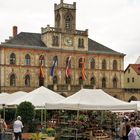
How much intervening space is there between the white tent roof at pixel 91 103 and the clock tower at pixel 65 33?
1731 inches

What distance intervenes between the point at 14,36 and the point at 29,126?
4082 cm

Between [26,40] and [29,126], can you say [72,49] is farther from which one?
[29,126]

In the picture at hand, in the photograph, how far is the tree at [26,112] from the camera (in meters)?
30.1

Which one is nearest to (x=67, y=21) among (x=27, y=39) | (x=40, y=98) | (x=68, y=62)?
(x=68, y=62)

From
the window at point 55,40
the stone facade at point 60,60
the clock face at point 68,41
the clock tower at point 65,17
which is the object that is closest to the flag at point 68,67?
the stone facade at point 60,60

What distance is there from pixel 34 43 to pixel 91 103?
4493cm

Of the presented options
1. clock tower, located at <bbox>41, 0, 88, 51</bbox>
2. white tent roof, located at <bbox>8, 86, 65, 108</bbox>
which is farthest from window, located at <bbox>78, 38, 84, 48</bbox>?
white tent roof, located at <bbox>8, 86, 65, 108</bbox>

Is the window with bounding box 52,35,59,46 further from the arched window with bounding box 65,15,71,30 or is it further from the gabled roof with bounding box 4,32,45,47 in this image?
the arched window with bounding box 65,15,71,30

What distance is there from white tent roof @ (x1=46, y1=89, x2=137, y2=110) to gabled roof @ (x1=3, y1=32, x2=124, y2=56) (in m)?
41.1

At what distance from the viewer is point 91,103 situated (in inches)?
992

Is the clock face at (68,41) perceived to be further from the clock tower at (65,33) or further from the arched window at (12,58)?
the arched window at (12,58)

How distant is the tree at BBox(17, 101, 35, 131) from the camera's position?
30.1m

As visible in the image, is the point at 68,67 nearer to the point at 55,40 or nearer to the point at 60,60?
the point at 60,60

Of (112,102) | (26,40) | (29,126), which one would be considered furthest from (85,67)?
(112,102)
